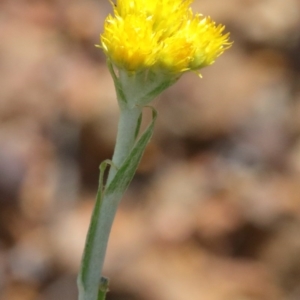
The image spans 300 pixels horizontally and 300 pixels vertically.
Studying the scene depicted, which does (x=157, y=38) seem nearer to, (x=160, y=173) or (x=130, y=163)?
(x=130, y=163)

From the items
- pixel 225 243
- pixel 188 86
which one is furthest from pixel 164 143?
pixel 225 243

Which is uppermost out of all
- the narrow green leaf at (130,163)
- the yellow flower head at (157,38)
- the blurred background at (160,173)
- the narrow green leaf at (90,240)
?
the blurred background at (160,173)

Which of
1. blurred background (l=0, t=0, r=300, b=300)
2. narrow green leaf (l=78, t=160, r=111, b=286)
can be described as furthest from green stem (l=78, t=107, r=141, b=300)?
blurred background (l=0, t=0, r=300, b=300)

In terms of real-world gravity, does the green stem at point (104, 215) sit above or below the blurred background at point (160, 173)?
below

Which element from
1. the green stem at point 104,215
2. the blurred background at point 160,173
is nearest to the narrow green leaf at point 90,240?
the green stem at point 104,215

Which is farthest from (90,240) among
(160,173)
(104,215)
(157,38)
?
(160,173)

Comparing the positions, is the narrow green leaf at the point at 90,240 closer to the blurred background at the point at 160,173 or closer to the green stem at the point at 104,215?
the green stem at the point at 104,215

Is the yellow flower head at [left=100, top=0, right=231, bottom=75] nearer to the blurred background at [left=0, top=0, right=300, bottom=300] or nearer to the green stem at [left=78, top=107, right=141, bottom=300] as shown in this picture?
the green stem at [left=78, top=107, right=141, bottom=300]
